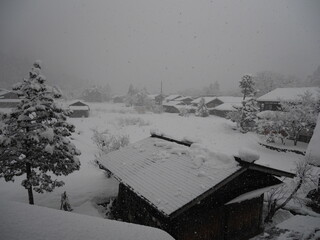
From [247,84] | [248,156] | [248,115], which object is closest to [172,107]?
[247,84]

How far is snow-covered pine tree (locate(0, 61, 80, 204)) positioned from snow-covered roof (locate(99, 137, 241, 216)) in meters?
2.82

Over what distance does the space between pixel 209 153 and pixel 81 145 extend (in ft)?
67.6

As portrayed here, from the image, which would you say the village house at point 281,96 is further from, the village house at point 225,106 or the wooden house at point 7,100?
the wooden house at point 7,100

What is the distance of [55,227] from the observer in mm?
2412

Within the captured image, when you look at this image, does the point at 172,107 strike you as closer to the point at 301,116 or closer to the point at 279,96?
the point at 279,96

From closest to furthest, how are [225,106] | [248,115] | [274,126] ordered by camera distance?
[274,126] → [248,115] → [225,106]

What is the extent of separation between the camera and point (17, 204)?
8.87ft

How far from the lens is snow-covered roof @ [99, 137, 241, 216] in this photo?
716 centimetres

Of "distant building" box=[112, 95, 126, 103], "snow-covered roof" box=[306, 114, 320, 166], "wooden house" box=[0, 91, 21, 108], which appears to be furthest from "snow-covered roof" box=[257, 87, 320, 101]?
"distant building" box=[112, 95, 126, 103]

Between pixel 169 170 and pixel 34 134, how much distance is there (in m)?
6.53

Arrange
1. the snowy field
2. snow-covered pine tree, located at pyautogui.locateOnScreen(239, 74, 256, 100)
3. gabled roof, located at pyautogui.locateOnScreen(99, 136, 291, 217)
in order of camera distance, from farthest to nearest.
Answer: snow-covered pine tree, located at pyautogui.locateOnScreen(239, 74, 256, 100) → the snowy field → gabled roof, located at pyautogui.locateOnScreen(99, 136, 291, 217)

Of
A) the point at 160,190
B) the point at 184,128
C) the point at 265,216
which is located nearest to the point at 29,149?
the point at 160,190

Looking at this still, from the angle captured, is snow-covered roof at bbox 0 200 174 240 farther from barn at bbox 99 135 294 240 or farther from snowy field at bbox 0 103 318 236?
snowy field at bbox 0 103 318 236

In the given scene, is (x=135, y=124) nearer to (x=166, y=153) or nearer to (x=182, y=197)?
(x=166, y=153)
